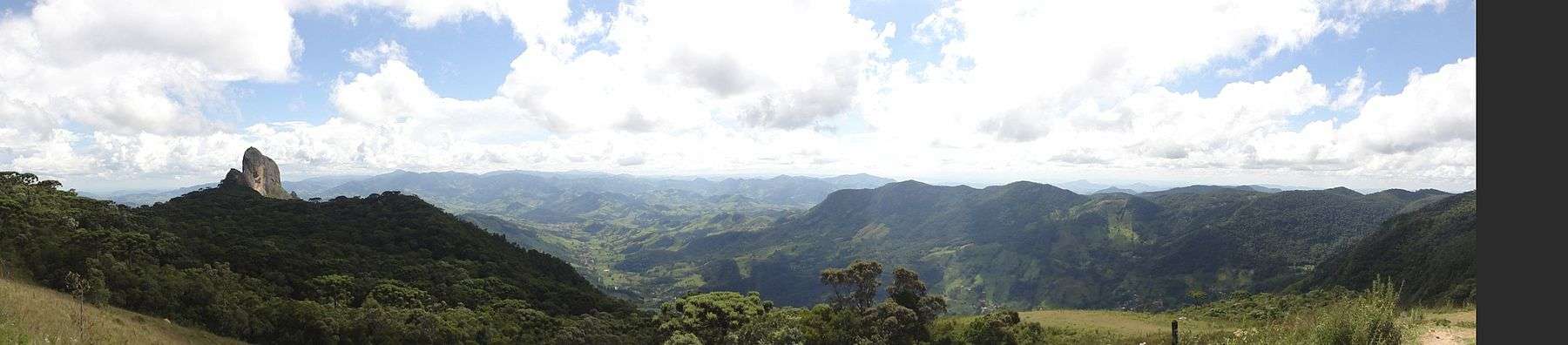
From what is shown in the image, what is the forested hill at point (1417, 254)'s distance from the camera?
103188mm

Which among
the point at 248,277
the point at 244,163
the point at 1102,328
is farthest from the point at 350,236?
the point at 1102,328

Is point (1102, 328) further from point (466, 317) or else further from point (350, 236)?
point (350, 236)

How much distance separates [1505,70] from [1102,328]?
5703 centimetres

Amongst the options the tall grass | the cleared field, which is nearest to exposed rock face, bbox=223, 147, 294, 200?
the cleared field

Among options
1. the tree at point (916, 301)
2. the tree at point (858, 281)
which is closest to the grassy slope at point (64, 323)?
the tree at point (858, 281)

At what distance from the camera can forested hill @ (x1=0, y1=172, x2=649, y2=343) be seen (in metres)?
37.7

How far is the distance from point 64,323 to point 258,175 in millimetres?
133834

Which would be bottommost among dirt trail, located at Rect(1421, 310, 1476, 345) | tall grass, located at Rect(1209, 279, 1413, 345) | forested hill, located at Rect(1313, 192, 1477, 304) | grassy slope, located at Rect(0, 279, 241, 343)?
forested hill, located at Rect(1313, 192, 1477, 304)

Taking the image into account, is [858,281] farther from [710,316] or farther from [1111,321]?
[1111,321]

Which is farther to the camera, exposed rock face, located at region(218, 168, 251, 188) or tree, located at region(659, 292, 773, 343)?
exposed rock face, located at region(218, 168, 251, 188)

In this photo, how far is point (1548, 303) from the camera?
2504 mm

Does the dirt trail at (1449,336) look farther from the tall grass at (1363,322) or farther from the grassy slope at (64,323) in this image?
the grassy slope at (64,323)

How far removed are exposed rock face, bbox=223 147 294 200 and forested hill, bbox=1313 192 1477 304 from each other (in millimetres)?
200752

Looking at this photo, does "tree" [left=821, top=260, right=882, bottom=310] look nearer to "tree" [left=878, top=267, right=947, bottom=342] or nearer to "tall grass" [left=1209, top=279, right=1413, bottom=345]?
"tree" [left=878, top=267, right=947, bottom=342]
